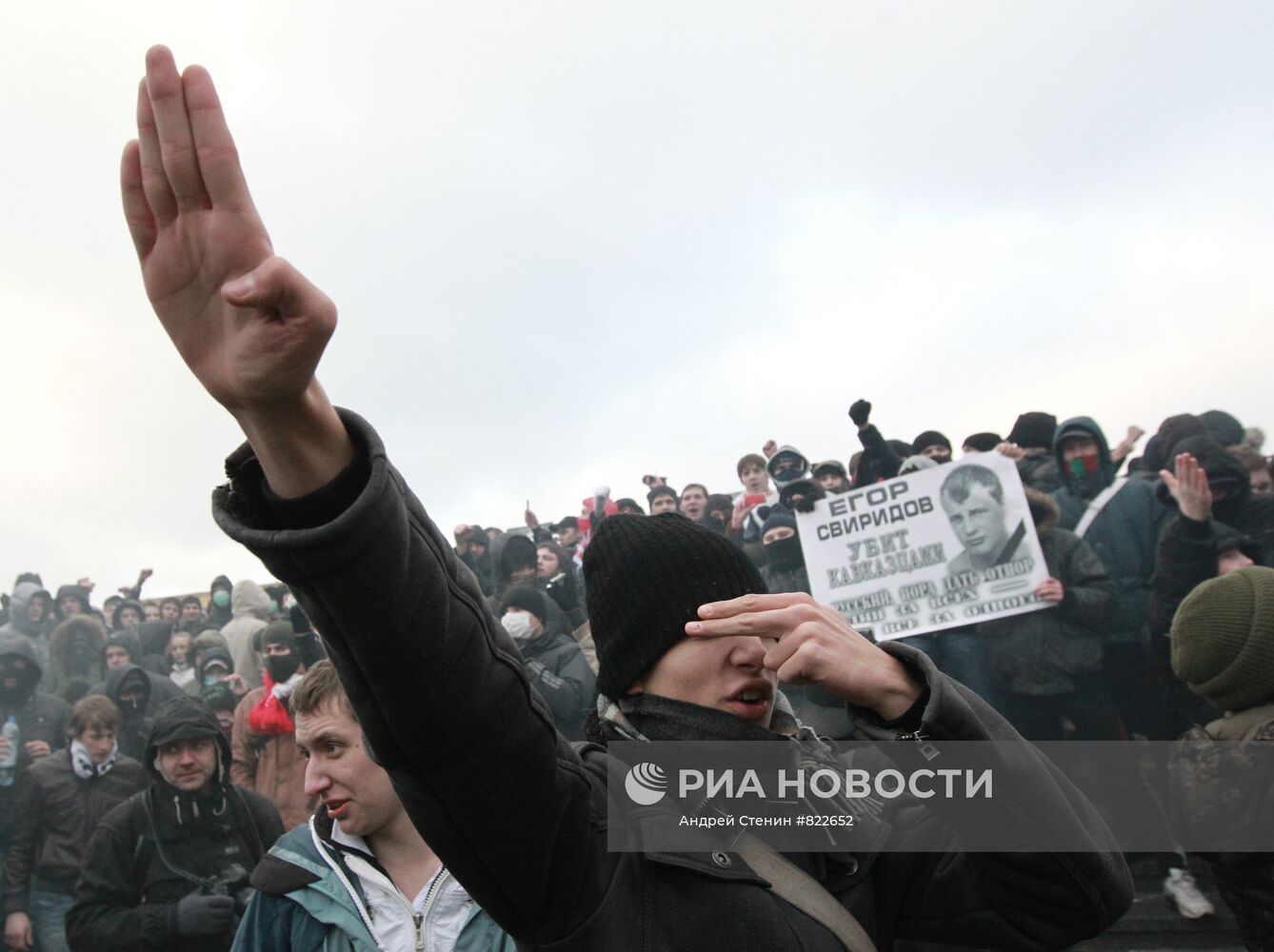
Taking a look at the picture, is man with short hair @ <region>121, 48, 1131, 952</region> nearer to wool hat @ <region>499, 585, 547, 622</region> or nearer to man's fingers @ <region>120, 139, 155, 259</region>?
man's fingers @ <region>120, 139, 155, 259</region>

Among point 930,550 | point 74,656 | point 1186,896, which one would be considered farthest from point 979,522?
point 74,656

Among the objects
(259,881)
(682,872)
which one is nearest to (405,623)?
(682,872)

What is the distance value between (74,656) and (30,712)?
1.27 metres

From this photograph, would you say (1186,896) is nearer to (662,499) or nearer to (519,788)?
(662,499)

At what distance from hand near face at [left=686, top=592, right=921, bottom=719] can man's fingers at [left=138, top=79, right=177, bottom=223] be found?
0.85 metres

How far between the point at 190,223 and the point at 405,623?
0.49m

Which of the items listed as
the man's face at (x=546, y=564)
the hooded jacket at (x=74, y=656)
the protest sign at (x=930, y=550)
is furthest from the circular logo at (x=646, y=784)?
the hooded jacket at (x=74, y=656)

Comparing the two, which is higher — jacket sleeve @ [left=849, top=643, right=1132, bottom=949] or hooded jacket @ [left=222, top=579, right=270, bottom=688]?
hooded jacket @ [left=222, top=579, right=270, bottom=688]

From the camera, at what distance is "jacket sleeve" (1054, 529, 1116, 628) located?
5.79m

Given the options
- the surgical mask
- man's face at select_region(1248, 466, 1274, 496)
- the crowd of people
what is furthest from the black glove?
man's face at select_region(1248, 466, 1274, 496)

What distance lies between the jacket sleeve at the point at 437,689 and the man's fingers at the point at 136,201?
25 centimetres

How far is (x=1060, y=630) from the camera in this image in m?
5.89

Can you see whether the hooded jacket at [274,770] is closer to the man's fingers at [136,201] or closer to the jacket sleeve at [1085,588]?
the jacket sleeve at [1085,588]

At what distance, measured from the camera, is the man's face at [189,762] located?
4.87 meters
